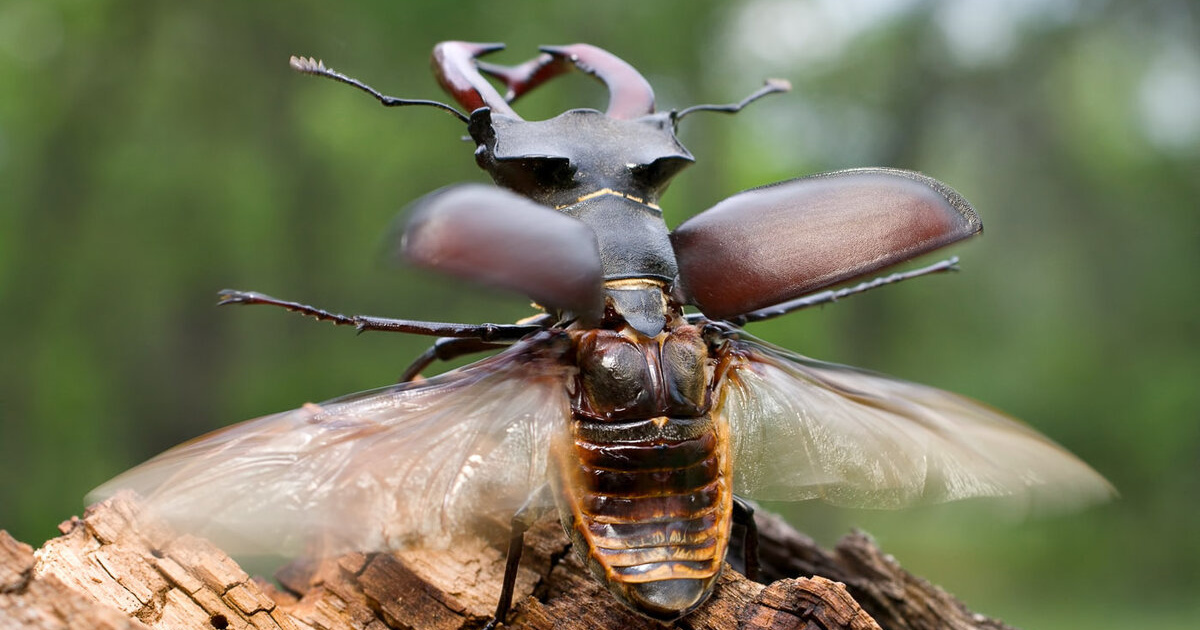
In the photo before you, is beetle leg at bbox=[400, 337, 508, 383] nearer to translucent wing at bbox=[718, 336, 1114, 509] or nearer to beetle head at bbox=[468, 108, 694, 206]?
beetle head at bbox=[468, 108, 694, 206]

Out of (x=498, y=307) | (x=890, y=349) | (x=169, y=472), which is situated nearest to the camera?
(x=169, y=472)

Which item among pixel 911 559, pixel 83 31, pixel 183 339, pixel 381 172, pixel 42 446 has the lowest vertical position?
pixel 911 559

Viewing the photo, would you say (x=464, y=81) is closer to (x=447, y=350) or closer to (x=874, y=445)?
(x=447, y=350)

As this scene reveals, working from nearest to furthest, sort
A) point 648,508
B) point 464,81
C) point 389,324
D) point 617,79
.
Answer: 1. point 648,508
2. point 389,324
3. point 464,81
4. point 617,79


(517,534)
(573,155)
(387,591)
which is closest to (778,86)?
(573,155)

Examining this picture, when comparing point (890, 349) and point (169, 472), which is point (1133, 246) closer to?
point (890, 349)

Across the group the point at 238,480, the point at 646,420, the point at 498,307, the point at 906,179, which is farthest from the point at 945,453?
the point at 498,307

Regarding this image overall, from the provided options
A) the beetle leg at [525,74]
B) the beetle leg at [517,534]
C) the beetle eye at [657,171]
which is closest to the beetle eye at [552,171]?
the beetle eye at [657,171]
